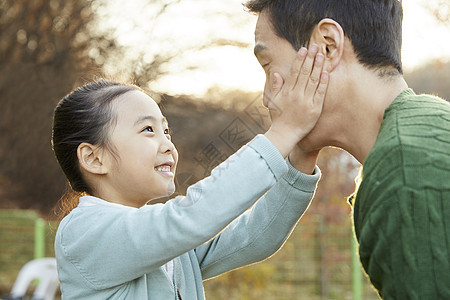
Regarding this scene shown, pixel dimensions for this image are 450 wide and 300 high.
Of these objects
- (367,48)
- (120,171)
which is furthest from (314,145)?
(120,171)

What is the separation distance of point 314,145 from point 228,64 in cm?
302

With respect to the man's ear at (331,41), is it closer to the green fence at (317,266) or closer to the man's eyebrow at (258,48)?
the man's eyebrow at (258,48)

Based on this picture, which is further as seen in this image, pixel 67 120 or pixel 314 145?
pixel 67 120

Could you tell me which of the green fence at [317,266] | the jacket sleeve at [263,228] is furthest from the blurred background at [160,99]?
the jacket sleeve at [263,228]

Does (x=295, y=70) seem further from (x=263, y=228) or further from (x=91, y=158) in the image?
(x=91, y=158)

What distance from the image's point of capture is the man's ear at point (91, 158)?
1982mm

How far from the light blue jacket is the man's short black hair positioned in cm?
44

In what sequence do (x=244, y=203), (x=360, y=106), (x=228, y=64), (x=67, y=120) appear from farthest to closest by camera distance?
(x=228, y=64)
(x=67, y=120)
(x=360, y=106)
(x=244, y=203)

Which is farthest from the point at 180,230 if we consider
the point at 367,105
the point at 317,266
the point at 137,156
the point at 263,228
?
the point at 317,266

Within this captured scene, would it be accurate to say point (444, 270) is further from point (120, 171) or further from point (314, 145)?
point (120, 171)

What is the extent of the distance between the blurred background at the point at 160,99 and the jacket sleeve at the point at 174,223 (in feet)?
9.74

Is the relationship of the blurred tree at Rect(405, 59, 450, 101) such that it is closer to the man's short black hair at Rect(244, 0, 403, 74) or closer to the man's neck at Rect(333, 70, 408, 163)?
the man's short black hair at Rect(244, 0, 403, 74)

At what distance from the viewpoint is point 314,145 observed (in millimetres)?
1895

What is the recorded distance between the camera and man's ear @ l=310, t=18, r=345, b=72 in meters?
1.77
